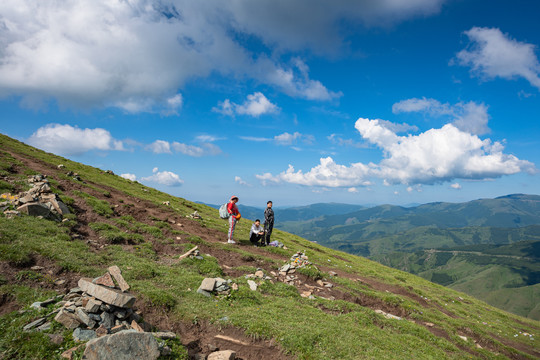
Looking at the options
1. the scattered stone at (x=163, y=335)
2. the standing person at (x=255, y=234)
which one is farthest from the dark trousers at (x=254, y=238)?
the scattered stone at (x=163, y=335)

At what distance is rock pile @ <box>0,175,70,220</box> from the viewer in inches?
588

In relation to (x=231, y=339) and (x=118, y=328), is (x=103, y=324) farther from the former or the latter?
(x=231, y=339)

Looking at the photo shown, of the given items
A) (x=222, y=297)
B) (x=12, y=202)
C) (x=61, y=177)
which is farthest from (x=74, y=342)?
(x=61, y=177)

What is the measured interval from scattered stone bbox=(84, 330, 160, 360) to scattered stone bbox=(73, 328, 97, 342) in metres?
0.96

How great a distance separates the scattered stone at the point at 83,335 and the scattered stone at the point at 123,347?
0.96 m

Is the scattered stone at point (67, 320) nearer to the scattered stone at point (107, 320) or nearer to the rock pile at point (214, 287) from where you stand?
the scattered stone at point (107, 320)

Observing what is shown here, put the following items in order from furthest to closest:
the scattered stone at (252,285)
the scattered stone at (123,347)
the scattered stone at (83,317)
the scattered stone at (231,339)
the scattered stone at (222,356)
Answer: the scattered stone at (252,285) < the scattered stone at (231,339) < the scattered stone at (222,356) < the scattered stone at (83,317) < the scattered stone at (123,347)

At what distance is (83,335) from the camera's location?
6.94 meters

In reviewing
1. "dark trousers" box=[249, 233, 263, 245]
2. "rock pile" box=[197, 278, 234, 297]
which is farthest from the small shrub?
"rock pile" box=[197, 278, 234, 297]

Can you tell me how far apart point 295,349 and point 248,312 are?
2.69 metres

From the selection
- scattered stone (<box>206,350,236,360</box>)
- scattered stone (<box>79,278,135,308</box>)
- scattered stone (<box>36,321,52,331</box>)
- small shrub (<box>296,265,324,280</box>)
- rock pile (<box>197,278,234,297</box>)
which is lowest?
small shrub (<box>296,265,324,280</box>)

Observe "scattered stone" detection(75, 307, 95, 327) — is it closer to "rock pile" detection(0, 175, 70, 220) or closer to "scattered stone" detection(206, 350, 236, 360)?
"scattered stone" detection(206, 350, 236, 360)

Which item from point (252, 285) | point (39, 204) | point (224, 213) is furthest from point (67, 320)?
point (224, 213)

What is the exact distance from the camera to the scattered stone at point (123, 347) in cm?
618
